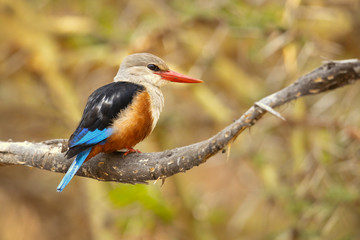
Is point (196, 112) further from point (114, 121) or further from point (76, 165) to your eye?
point (76, 165)

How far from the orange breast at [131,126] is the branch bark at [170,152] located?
55mm

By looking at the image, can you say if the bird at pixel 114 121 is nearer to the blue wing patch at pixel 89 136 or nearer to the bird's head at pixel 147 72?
the blue wing patch at pixel 89 136

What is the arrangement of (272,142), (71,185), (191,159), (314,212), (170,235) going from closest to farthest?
(191,159)
(314,212)
(170,235)
(272,142)
(71,185)

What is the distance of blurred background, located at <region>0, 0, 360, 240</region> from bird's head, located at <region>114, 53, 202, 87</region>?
70 cm

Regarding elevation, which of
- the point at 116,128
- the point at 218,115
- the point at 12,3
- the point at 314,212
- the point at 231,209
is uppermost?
the point at 12,3

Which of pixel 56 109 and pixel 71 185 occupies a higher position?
pixel 56 109

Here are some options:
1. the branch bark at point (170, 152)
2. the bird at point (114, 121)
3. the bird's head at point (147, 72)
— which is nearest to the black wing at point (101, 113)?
→ the bird at point (114, 121)

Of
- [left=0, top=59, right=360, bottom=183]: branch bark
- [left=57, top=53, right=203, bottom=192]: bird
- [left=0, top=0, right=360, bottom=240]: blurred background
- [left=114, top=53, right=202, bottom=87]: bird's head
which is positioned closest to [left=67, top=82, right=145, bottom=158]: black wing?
[left=57, top=53, right=203, bottom=192]: bird

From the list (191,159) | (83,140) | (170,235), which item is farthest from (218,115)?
(191,159)

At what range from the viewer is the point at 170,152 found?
2035 mm

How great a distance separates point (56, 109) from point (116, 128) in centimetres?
272

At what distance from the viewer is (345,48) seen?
16.0 ft

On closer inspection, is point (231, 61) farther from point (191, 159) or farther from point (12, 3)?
point (191, 159)

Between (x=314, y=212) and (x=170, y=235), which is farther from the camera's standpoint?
(x=170, y=235)
